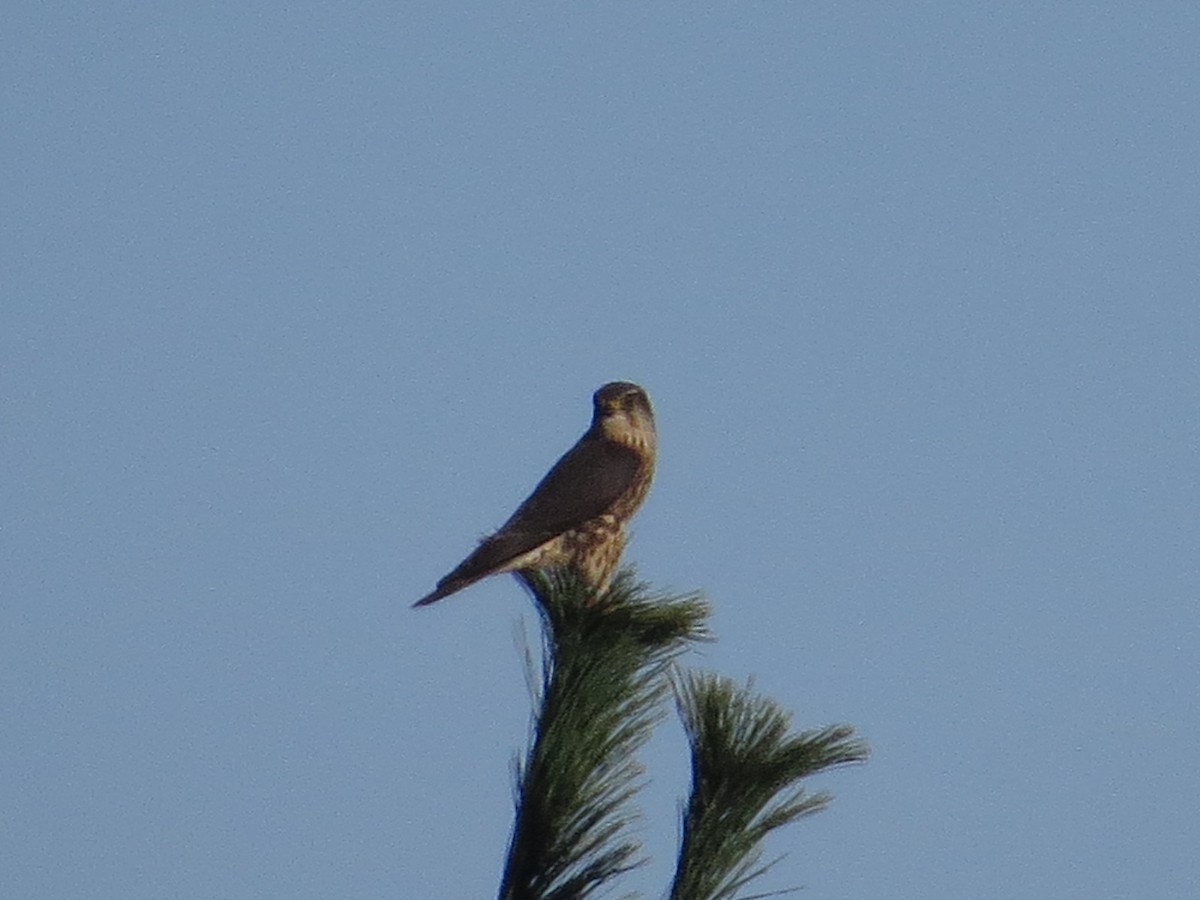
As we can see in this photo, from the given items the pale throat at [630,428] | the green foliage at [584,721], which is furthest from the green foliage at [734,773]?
the pale throat at [630,428]

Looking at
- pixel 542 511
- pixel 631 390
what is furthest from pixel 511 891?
pixel 631 390

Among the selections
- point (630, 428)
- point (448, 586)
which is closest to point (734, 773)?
point (448, 586)

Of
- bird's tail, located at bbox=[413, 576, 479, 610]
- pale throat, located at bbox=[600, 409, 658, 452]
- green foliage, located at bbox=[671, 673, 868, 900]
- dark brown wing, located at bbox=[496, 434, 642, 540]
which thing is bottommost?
green foliage, located at bbox=[671, 673, 868, 900]

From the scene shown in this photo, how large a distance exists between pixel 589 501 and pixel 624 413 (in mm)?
908

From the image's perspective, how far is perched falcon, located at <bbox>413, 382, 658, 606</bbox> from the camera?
18.3 feet

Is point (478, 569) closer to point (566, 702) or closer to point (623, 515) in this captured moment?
point (623, 515)

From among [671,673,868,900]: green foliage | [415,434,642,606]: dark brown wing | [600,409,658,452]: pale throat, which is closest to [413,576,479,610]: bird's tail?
[415,434,642,606]: dark brown wing

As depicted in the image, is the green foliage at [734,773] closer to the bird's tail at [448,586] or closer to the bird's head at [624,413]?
the bird's tail at [448,586]

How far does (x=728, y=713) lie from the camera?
2.90 meters

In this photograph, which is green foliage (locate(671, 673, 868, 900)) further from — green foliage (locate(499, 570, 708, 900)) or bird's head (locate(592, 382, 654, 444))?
bird's head (locate(592, 382, 654, 444))

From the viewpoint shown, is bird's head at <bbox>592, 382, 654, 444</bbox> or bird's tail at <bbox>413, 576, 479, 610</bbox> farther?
bird's head at <bbox>592, 382, 654, 444</bbox>

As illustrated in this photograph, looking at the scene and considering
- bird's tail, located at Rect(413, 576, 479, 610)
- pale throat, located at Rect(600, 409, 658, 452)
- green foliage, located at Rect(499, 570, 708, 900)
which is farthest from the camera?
pale throat, located at Rect(600, 409, 658, 452)

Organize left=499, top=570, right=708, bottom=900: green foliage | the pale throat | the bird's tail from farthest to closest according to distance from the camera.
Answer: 1. the pale throat
2. the bird's tail
3. left=499, top=570, right=708, bottom=900: green foliage

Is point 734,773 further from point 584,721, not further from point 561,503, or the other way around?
point 561,503
